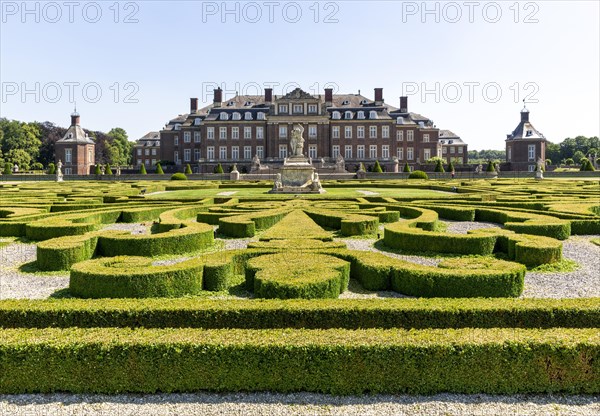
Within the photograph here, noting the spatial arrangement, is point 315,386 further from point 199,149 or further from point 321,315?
point 199,149

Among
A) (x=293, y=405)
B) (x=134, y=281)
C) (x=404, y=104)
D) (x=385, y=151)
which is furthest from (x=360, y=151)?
(x=293, y=405)

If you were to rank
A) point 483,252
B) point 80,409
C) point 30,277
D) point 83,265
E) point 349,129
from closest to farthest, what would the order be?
point 80,409
point 83,265
point 30,277
point 483,252
point 349,129

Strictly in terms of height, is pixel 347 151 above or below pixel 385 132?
below

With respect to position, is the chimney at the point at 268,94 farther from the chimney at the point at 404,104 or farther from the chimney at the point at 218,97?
the chimney at the point at 404,104

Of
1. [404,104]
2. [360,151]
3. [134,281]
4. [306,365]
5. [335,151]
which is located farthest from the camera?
[404,104]

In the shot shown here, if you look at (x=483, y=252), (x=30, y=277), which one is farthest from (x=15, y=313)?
(x=483, y=252)

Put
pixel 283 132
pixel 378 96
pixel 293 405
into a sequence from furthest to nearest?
pixel 378 96 → pixel 283 132 → pixel 293 405

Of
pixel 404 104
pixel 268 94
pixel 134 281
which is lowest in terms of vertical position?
pixel 134 281

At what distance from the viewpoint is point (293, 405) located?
4.46m

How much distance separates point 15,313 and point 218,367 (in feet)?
8.65

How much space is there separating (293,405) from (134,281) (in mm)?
3264

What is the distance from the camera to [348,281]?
757 centimetres

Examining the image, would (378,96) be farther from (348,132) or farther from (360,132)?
(348,132)

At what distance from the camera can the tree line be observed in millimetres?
69475
